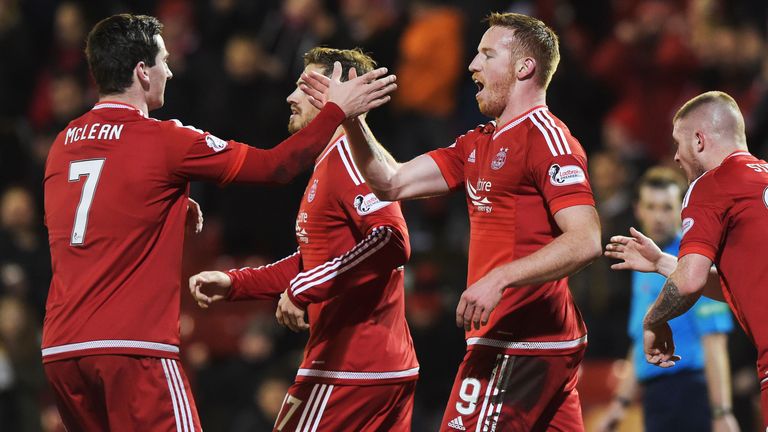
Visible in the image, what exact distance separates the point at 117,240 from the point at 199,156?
530mm

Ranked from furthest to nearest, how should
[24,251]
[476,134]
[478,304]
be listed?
[24,251], [476,134], [478,304]

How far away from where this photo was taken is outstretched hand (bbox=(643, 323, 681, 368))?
5273 mm

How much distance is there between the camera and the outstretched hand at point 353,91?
5445 millimetres

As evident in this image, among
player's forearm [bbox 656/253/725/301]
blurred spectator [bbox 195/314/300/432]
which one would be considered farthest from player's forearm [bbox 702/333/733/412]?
blurred spectator [bbox 195/314/300/432]

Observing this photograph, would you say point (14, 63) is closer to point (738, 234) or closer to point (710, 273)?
point (710, 273)

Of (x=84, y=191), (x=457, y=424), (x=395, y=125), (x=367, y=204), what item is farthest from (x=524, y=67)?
(x=395, y=125)

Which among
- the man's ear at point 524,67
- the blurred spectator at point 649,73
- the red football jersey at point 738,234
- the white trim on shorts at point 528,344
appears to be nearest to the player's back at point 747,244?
the red football jersey at point 738,234

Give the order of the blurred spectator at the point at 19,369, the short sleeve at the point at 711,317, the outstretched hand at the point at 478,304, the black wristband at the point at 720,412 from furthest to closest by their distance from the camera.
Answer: the blurred spectator at the point at 19,369 < the short sleeve at the point at 711,317 < the black wristband at the point at 720,412 < the outstretched hand at the point at 478,304

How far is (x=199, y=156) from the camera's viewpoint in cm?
524

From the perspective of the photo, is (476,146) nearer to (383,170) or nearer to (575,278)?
(383,170)

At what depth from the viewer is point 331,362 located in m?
5.84

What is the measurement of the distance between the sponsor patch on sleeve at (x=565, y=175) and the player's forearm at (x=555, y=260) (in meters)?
0.25

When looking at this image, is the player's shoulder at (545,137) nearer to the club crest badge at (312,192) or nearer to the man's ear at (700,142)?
the man's ear at (700,142)

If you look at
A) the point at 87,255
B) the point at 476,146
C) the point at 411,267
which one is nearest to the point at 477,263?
the point at 476,146
